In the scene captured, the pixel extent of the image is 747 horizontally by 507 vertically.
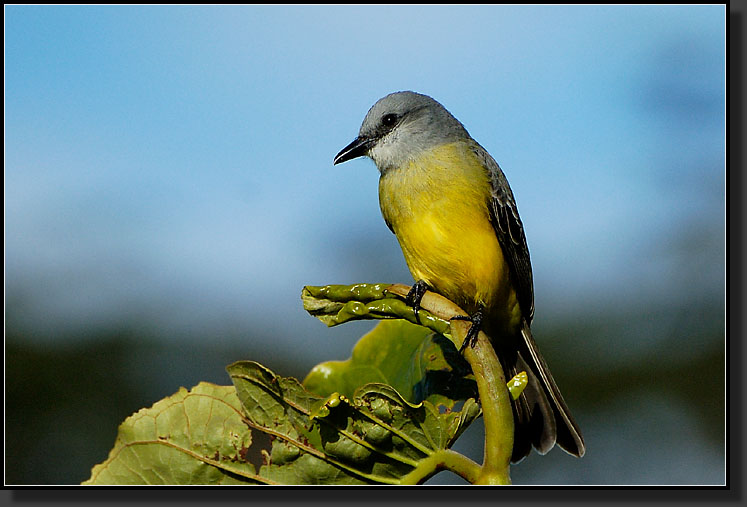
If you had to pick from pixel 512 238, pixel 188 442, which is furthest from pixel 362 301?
pixel 512 238

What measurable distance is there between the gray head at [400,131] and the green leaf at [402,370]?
4.47 feet

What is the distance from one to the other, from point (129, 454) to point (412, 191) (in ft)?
6.22

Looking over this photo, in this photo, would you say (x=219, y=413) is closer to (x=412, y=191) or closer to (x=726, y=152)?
(x=412, y=191)

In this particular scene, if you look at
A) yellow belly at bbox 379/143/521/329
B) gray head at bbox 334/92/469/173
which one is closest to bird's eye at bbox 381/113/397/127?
gray head at bbox 334/92/469/173

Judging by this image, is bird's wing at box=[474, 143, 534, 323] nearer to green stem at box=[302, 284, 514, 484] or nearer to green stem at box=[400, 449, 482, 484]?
green stem at box=[302, 284, 514, 484]

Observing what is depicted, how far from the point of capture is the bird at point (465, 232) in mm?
3451

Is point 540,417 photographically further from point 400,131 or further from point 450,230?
point 400,131

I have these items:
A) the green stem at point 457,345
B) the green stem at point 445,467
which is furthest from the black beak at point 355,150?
the green stem at point 445,467

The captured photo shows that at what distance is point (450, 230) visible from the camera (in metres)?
3.43

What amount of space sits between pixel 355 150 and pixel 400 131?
25 cm

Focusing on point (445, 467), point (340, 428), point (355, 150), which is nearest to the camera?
point (445, 467)

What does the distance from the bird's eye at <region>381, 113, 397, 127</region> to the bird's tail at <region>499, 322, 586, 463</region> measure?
120 cm

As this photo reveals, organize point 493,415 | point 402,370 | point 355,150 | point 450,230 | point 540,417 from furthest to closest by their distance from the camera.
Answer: point 355,150, point 540,417, point 450,230, point 402,370, point 493,415

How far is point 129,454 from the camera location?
2043 millimetres
